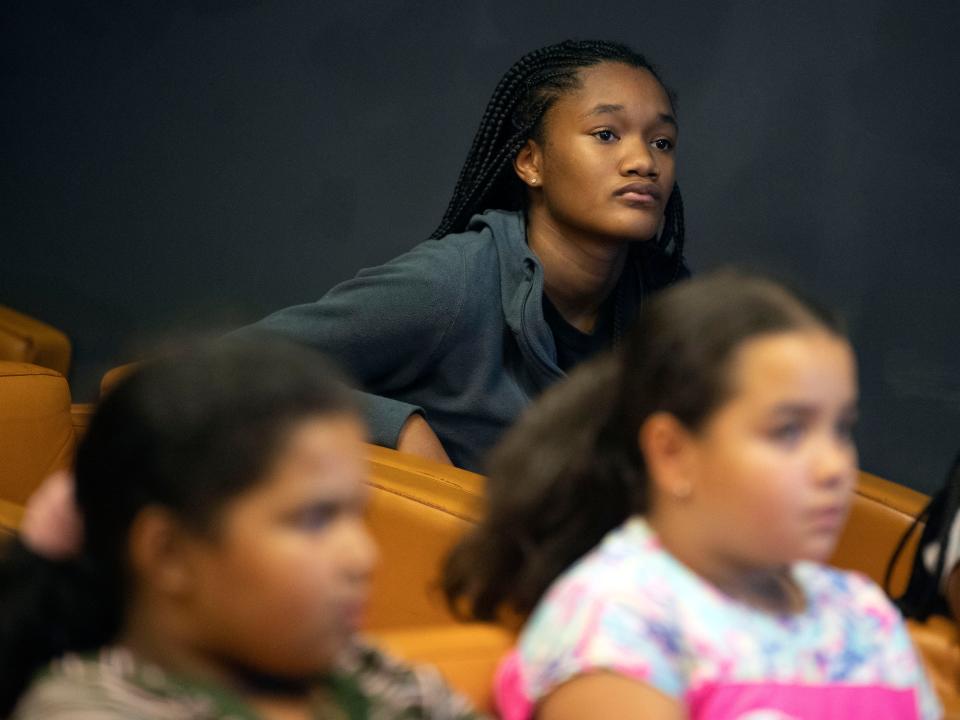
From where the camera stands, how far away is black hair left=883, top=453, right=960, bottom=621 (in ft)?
4.26

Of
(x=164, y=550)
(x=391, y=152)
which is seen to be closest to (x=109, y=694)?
(x=164, y=550)

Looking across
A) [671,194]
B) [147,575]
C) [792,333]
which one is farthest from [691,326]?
[671,194]

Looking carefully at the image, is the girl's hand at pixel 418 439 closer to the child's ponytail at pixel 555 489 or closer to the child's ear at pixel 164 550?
the child's ponytail at pixel 555 489

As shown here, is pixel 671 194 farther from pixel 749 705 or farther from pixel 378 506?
pixel 749 705

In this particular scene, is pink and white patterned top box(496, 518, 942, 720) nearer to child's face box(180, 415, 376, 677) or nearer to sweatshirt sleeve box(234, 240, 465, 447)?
child's face box(180, 415, 376, 677)

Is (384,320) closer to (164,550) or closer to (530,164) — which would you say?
(530,164)

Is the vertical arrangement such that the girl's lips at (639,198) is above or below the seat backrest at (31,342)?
above

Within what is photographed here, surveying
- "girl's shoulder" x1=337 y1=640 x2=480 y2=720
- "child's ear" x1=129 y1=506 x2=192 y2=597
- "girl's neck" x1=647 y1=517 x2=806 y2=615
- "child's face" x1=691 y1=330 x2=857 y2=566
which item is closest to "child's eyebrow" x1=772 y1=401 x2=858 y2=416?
"child's face" x1=691 y1=330 x2=857 y2=566

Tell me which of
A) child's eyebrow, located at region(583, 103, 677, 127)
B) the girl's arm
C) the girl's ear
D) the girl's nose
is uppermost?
child's eyebrow, located at region(583, 103, 677, 127)

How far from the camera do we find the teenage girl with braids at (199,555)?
761mm

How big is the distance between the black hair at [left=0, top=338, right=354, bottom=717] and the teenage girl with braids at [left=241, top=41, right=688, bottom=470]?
899 mm

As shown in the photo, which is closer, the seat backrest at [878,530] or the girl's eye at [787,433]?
the girl's eye at [787,433]

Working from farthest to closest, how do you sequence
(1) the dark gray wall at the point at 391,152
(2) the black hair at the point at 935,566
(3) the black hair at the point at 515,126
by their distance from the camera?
(1) the dark gray wall at the point at 391,152, (3) the black hair at the point at 515,126, (2) the black hair at the point at 935,566

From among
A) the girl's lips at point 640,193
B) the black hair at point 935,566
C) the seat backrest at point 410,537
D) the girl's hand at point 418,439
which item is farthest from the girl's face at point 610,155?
the black hair at point 935,566
